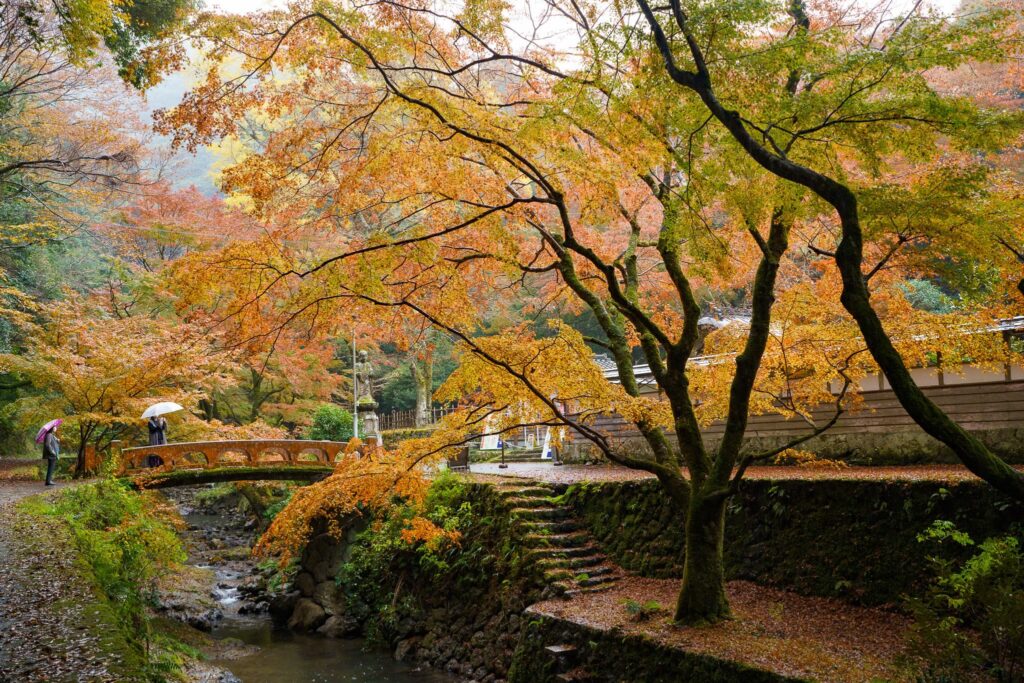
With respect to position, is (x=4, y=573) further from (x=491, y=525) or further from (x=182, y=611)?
(x=182, y=611)

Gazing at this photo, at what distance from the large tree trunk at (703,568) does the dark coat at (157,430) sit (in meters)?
12.5

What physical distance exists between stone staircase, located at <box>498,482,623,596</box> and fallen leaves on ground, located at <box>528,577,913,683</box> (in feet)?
1.80

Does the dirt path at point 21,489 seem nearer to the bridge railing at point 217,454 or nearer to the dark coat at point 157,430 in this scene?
the bridge railing at point 217,454

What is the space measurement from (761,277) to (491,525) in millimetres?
7376

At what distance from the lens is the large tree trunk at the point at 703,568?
26.9 feet

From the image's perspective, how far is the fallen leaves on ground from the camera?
276 inches

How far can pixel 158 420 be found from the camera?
52.9 ft

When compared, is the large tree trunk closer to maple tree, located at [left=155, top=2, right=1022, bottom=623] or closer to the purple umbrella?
maple tree, located at [left=155, top=2, right=1022, bottom=623]

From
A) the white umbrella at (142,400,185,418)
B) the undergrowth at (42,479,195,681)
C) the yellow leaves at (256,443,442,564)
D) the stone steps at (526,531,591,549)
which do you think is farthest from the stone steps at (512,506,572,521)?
the white umbrella at (142,400,185,418)

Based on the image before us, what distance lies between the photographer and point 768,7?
6.14m

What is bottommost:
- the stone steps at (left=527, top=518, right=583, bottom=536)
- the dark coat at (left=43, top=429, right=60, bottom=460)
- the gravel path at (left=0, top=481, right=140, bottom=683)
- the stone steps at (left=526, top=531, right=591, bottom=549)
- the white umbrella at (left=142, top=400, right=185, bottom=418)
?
the stone steps at (left=526, top=531, right=591, bottom=549)

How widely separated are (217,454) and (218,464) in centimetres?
34

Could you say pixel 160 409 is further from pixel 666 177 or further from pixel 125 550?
pixel 666 177

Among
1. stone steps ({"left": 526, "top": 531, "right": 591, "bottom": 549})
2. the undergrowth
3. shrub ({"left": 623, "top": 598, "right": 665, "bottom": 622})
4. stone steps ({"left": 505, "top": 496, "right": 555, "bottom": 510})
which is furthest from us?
stone steps ({"left": 505, "top": 496, "right": 555, "bottom": 510})
